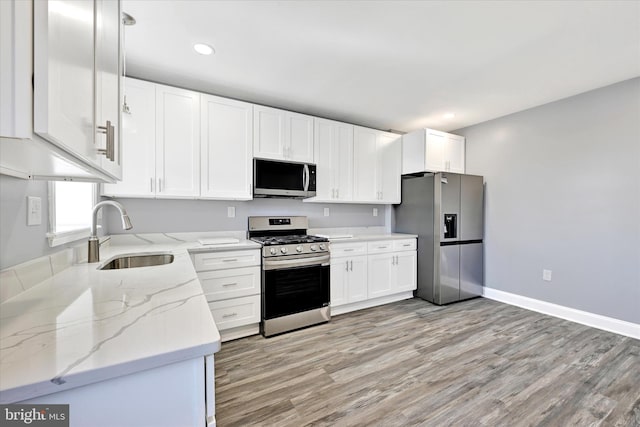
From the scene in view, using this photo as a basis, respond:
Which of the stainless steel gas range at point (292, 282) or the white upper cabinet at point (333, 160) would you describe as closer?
the stainless steel gas range at point (292, 282)

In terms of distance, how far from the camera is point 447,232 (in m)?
3.47

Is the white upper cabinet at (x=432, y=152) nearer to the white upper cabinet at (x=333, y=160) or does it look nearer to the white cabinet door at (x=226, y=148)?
the white upper cabinet at (x=333, y=160)

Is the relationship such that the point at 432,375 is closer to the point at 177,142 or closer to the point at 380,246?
the point at 380,246

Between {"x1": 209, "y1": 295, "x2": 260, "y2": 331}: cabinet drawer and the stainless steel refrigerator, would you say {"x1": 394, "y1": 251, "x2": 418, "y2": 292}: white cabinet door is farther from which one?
{"x1": 209, "y1": 295, "x2": 260, "y2": 331}: cabinet drawer

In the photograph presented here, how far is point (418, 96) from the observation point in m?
2.96

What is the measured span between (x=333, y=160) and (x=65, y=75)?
292 cm

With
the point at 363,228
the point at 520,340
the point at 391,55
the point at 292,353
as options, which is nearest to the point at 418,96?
the point at 391,55

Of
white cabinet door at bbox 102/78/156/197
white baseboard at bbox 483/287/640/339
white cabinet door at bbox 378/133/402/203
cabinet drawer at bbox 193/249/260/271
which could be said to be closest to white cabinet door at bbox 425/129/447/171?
white cabinet door at bbox 378/133/402/203

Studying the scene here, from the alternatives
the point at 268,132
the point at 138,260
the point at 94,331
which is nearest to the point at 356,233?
the point at 268,132

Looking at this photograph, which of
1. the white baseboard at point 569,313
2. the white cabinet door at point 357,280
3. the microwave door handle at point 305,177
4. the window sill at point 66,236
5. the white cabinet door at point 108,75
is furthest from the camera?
the white cabinet door at point 357,280

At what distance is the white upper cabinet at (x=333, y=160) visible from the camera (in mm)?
3275

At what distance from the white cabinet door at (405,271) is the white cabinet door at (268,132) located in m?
2.02

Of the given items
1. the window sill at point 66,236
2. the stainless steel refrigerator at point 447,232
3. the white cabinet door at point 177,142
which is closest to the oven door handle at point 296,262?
the white cabinet door at point 177,142

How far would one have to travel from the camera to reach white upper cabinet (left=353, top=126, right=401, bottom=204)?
3.59 m
